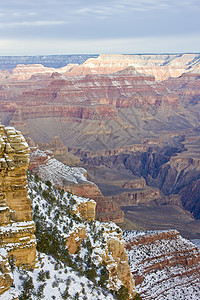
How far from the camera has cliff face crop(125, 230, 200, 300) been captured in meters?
37.7

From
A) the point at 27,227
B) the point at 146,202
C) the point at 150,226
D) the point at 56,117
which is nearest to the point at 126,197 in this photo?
the point at 146,202

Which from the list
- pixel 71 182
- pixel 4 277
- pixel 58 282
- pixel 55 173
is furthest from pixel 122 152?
pixel 4 277

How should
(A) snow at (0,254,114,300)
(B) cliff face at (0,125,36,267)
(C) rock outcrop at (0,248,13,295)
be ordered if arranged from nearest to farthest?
1. (C) rock outcrop at (0,248,13,295)
2. (B) cliff face at (0,125,36,267)
3. (A) snow at (0,254,114,300)

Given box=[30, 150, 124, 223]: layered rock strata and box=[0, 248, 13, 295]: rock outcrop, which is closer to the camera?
box=[0, 248, 13, 295]: rock outcrop

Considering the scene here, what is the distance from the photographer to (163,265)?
41.1 m

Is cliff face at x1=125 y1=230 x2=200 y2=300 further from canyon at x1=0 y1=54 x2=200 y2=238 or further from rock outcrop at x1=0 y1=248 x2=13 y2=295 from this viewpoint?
rock outcrop at x1=0 y1=248 x2=13 y2=295

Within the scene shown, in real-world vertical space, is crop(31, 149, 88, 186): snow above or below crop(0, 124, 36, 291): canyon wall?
below

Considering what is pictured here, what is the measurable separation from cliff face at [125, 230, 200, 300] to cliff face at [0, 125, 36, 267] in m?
22.0

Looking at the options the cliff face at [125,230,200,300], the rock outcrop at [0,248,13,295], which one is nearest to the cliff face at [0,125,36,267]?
the rock outcrop at [0,248,13,295]

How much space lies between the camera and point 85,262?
2223 cm

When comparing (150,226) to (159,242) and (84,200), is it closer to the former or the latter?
(159,242)

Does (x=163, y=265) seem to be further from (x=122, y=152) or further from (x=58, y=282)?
(x=122, y=152)

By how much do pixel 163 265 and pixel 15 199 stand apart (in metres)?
27.6

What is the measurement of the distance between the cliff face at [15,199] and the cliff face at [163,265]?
72.3 ft
